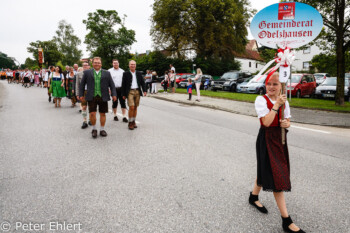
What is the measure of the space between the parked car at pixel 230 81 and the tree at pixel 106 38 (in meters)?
37.4

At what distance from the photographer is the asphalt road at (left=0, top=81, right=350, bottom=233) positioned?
9.21ft

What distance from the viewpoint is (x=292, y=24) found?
3172mm

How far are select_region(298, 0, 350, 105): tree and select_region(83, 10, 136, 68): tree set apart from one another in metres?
47.8

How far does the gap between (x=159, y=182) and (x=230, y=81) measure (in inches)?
804

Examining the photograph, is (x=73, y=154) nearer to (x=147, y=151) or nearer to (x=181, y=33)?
(x=147, y=151)

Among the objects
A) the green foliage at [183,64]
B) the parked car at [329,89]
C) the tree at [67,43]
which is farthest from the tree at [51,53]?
the parked car at [329,89]

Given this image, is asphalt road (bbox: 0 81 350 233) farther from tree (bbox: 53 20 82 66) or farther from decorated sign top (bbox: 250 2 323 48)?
tree (bbox: 53 20 82 66)

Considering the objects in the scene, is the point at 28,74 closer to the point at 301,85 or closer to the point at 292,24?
the point at 301,85

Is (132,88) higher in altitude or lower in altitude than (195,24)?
lower

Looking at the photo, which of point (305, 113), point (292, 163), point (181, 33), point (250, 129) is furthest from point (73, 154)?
point (181, 33)

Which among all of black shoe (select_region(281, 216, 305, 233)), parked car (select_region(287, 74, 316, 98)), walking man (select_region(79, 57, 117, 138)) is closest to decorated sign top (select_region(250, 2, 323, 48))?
black shoe (select_region(281, 216, 305, 233))

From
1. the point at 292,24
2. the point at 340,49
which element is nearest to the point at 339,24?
the point at 340,49

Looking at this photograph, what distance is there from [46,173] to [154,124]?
14.7ft

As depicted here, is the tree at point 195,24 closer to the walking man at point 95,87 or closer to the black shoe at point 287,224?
the walking man at point 95,87
